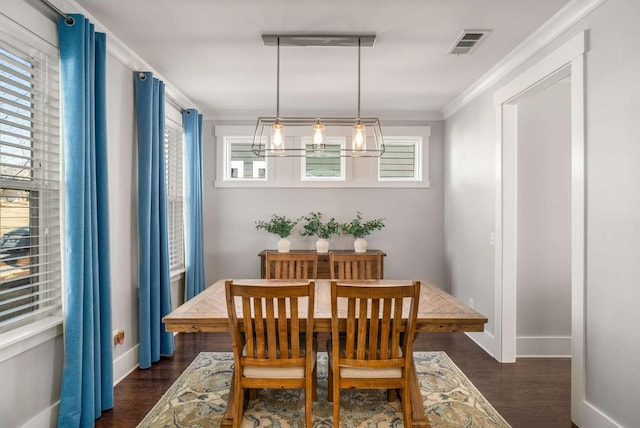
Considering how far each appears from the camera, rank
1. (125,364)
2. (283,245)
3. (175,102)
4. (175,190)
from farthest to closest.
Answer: (283,245)
(175,190)
(175,102)
(125,364)

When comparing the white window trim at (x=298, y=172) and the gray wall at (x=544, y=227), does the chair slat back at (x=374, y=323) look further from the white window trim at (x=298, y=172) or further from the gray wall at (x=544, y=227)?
the white window trim at (x=298, y=172)

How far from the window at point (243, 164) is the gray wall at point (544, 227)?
3007 millimetres

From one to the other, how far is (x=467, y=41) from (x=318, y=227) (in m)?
2.69

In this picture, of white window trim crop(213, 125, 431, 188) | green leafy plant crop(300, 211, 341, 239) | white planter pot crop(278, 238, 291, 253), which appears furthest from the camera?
white window trim crop(213, 125, 431, 188)

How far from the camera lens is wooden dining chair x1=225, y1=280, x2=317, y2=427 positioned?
2.14 metres

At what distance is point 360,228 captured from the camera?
15.9 feet

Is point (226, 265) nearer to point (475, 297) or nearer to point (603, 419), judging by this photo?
point (475, 297)

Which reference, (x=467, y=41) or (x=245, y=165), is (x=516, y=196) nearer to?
(x=467, y=41)

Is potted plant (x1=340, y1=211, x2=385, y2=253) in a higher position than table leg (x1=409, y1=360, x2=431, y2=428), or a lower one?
higher

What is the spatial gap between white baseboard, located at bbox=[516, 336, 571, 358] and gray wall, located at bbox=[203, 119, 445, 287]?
4.97ft

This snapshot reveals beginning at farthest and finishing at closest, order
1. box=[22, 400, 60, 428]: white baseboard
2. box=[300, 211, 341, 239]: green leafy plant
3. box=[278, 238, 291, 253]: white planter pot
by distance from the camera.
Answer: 1. box=[300, 211, 341, 239]: green leafy plant
2. box=[278, 238, 291, 253]: white planter pot
3. box=[22, 400, 60, 428]: white baseboard

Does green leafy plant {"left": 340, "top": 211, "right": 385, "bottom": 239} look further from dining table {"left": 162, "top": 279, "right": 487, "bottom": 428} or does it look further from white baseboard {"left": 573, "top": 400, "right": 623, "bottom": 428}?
white baseboard {"left": 573, "top": 400, "right": 623, "bottom": 428}

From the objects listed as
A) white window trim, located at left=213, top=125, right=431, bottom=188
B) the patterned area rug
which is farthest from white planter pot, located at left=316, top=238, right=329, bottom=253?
the patterned area rug

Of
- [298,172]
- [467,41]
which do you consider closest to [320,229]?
[298,172]
